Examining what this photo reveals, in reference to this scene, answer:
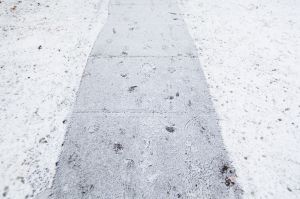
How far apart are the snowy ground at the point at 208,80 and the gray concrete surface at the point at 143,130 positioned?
6.1 inches

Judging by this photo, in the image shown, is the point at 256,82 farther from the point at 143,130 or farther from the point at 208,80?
the point at 143,130

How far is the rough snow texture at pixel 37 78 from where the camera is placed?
93.6 inches

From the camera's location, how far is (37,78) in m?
3.46

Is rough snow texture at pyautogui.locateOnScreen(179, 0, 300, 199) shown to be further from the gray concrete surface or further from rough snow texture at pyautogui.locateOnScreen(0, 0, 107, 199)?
rough snow texture at pyautogui.locateOnScreen(0, 0, 107, 199)

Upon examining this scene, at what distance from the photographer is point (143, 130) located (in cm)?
276

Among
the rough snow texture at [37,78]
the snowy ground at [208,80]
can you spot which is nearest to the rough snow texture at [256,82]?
the snowy ground at [208,80]

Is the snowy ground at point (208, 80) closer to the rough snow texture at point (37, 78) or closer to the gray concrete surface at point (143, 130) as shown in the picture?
the rough snow texture at point (37, 78)

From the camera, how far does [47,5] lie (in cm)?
554

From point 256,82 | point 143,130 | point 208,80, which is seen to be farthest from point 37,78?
point 256,82

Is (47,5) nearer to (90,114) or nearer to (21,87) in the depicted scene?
(21,87)

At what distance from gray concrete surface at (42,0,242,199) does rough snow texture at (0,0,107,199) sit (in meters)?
0.16

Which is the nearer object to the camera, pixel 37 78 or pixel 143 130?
pixel 143 130

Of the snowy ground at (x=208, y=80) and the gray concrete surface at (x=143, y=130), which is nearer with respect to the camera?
the gray concrete surface at (x=143, y=130)

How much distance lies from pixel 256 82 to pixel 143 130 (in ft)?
5.79
